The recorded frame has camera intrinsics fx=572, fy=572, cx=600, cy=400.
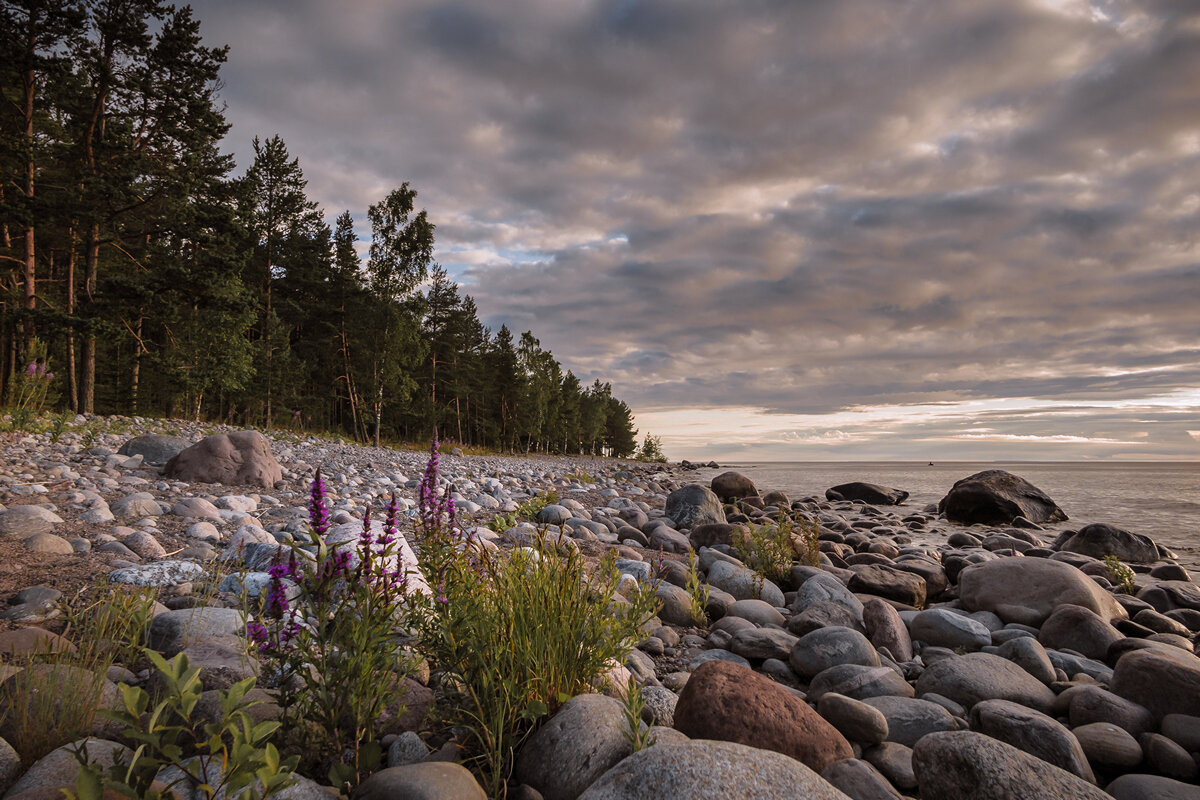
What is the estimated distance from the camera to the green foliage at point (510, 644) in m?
2.55

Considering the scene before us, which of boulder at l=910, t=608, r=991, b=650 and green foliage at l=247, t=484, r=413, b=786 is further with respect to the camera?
boulder at l=910, t=608, r=991, b=650

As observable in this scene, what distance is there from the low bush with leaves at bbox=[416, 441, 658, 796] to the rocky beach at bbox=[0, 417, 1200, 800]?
15cm

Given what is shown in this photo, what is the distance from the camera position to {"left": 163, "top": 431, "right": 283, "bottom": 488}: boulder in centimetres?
872

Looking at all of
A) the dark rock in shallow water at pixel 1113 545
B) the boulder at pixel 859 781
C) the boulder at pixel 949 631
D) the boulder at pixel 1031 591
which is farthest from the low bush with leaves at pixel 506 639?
the dark rock in shallow water at pixel 1113 545

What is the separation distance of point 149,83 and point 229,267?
6.32 m

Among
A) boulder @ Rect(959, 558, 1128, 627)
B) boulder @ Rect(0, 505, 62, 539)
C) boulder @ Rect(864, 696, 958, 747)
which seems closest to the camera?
boulder @ Rect(864, 696, 958, 747)

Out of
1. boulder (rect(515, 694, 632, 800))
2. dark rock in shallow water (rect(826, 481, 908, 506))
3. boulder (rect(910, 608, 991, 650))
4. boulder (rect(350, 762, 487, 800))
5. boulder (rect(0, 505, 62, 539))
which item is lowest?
dark rock in shallow water (rect(826, 481, 908, 506))

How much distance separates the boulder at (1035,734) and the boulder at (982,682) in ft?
1.45

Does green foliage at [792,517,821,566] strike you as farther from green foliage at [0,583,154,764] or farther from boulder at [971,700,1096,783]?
green foliage at [0,583,154,764]

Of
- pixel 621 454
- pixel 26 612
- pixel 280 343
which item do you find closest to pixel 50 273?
pixel 280 343

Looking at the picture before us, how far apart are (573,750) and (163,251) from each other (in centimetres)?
2721

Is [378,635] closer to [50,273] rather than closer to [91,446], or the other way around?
[91,446]

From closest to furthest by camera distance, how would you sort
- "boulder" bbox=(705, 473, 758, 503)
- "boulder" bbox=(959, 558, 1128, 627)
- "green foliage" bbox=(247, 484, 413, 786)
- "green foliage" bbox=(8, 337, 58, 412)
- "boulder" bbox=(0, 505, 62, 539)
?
"green foliage" bbox=(247, 484, 413, 786), "boulder" bbox=(0, 505, 62, 539), "boulder" bbox=(959, 558, 1128, 627), "green foliage" bbox=(8, 337, 58, 412), "boulder" bbox=(705, 473, 758, 503)

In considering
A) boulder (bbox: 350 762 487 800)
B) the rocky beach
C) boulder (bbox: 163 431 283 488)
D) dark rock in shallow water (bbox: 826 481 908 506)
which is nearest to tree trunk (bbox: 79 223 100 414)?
the rocky beach
